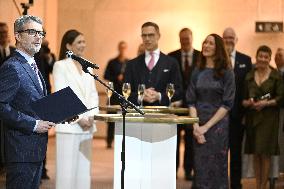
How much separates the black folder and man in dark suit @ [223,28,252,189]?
3214mm

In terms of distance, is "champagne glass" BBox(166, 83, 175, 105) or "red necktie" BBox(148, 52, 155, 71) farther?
"red necktie" BBox(148, 52, 155, 71)

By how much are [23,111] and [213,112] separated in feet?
7.97

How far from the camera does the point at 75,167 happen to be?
562 cm

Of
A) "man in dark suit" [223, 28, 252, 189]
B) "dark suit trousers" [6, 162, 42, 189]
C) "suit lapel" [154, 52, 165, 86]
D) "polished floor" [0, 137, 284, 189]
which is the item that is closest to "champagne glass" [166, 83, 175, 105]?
"suit lapel" [154, 52, 165, 86]

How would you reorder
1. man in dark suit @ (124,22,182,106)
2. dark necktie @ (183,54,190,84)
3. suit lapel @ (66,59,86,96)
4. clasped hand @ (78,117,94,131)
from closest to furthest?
clasped hand @ (78,117,94,131) → suit lapel @ (66,59,86,96) → man in dark suit @ (124,22,182,106) → dark necktie @ (183,54,190,84)

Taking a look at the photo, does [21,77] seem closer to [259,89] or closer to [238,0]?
[259,89]

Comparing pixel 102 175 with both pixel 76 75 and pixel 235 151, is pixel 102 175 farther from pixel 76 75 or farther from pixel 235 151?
pixel 76 75

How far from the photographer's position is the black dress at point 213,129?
602 centimetres

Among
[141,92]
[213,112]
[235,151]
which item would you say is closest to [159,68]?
[141,92]

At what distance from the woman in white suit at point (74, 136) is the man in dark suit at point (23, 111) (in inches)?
59.4

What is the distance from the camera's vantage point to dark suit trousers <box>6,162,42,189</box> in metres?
3.95

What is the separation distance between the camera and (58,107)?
13.0ft

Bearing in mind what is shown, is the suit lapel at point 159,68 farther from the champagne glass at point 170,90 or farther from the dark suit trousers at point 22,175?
the dark suit trousers at point 22,175

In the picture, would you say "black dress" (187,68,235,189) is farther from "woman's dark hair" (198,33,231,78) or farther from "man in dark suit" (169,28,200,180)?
"man in dark suit" (169,28,200,180)
